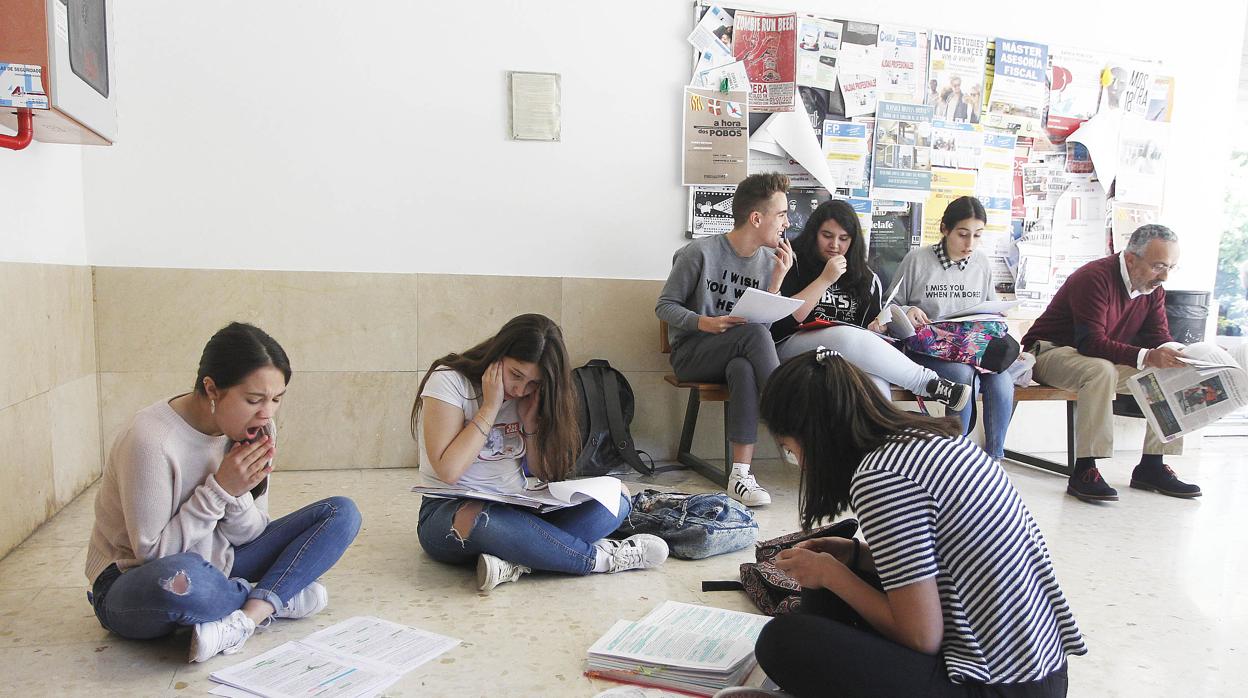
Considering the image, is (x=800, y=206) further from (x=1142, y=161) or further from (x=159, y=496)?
(x=159, y=496)

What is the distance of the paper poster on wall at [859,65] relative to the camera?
11.7ft

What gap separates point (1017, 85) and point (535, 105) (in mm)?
2245

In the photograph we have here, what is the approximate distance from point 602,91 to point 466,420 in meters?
1.80

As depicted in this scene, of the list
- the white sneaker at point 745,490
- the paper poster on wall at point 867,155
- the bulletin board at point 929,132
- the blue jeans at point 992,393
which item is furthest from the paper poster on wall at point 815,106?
the white sneaker at point 745,490

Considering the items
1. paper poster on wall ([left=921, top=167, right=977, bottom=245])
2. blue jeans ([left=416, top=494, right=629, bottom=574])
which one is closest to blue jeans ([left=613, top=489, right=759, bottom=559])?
blue jeans ([left=416, top=494, right=629, bottom=574])

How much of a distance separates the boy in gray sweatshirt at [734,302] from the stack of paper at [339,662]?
4.83 feet

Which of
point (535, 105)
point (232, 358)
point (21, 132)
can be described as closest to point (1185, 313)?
point (535, 105)

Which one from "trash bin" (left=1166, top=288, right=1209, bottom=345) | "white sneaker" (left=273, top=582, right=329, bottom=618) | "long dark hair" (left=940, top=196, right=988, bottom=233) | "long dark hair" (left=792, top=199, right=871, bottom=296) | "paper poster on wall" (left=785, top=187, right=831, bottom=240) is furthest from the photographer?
"trash bin" (left=1166, top=288, right=1209, bottom=345)

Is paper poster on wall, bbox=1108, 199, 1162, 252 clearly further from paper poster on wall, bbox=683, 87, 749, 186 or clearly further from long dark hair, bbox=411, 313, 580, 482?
long dark hair, bbox=411, 313, 580, 482

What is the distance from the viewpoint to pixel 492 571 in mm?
1993

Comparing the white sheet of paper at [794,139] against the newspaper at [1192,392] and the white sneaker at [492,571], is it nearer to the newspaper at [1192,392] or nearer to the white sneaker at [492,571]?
the newspaper at [1192,392]

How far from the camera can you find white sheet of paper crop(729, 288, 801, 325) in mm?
2848

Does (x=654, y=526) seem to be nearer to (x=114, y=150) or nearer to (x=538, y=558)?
(x=538, y=558)

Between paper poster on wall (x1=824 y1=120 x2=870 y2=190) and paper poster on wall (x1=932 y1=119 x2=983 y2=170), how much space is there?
0.36m
